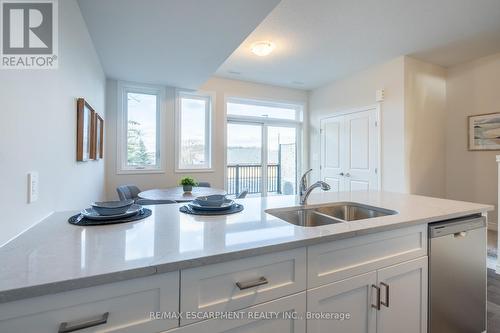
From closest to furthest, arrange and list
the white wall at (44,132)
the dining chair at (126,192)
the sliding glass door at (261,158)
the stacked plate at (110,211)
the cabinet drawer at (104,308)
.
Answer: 1. the cabinet drawer at (104,308)
2. the white wall at (44,132)
3. the stacked plate at (110,211)
4. the dining chair at (126,192)
5. the sliding glass door at (261,158)

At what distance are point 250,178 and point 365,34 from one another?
3230 mm

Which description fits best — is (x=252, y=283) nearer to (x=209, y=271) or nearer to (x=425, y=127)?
(x=209, y=271)

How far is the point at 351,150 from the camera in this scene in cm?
Answer: 454

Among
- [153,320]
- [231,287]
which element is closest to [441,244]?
[231,287]

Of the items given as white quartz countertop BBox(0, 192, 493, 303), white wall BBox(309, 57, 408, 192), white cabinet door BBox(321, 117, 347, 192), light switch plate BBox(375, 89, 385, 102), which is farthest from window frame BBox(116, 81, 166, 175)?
light switch plate BBox(375, 89, 385, 102)

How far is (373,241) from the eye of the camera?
1.19 metres

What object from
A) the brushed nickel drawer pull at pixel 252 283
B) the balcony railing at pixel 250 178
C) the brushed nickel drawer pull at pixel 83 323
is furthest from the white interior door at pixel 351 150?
the brushed nickel drawer pull at pixel 83 323

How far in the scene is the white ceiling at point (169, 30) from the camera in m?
2.01

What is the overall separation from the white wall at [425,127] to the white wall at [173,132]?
2401mm

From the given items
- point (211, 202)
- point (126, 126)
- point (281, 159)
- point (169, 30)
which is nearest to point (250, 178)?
point (281, 159)

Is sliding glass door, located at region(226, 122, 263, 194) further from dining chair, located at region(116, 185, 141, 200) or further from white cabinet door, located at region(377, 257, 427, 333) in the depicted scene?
white cabinet door, located at region(377, 257, 427, 333)

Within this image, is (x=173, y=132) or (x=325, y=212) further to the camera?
(x=173, y=132)

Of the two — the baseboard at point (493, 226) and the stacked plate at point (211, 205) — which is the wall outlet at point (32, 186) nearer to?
the stacked plate at point (211, 205)

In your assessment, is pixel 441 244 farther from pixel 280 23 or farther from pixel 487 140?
pixel 487 140
